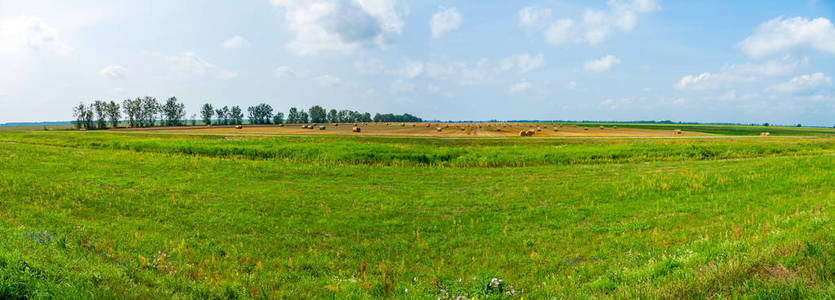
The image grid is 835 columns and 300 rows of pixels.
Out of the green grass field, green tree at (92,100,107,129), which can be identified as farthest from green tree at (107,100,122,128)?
the green grass field

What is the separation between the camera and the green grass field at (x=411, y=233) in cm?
633

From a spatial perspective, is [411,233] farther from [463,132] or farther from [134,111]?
[134,111]

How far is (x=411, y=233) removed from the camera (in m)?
12.5

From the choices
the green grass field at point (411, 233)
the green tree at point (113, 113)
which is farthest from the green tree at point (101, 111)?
the green grass field at point (411, 233)

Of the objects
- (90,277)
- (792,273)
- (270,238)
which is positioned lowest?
(270,238)

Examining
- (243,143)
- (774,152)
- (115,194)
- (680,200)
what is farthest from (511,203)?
(774,152)

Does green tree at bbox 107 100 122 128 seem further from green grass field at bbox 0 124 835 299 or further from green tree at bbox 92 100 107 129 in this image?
green grass field at bbox 0 124 835 299

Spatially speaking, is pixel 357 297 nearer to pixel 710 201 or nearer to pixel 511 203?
pixel 511 203

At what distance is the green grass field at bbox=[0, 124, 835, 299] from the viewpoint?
6332 mm

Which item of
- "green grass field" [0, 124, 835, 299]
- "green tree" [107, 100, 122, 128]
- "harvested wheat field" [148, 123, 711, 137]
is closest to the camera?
"green grass field" [0, 124, 835, 299]

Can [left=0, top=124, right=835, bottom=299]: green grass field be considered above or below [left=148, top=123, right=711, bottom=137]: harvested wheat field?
below

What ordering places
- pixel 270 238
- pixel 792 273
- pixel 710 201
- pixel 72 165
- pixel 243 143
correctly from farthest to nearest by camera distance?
pixel 243 143 < pixel 72 165 < pixel 710 201 < pixel 270 238 < pixel 792 273

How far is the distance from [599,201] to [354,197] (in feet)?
38.6

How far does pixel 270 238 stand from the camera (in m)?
11.4
